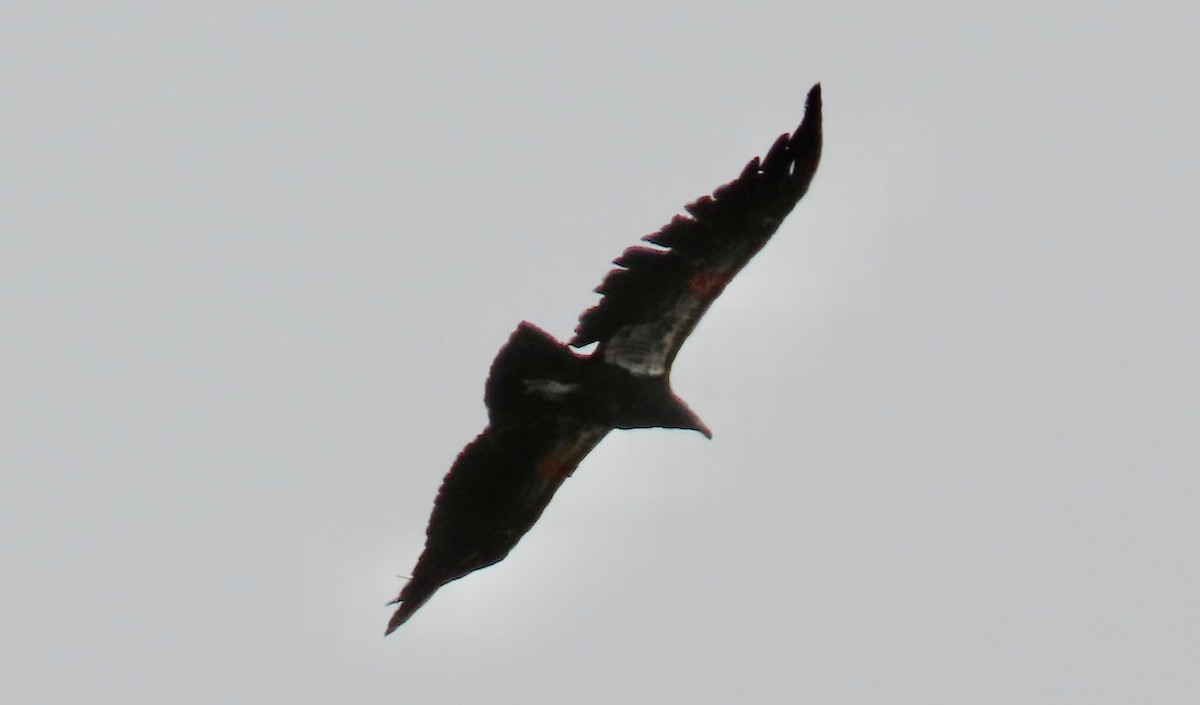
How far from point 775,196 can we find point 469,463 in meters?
3.52

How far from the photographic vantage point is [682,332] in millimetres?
A: 13344

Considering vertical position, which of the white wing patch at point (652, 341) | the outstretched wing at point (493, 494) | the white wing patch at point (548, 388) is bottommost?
the outstretched wing at point (493, 494)

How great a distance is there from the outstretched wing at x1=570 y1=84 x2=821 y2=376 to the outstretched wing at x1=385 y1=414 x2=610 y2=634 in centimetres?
107

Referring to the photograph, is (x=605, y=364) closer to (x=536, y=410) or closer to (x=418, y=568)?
(x=536, y=410)

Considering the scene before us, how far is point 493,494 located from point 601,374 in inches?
61.3

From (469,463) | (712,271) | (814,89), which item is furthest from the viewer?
(469,463)

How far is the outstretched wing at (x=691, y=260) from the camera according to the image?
1232 cm

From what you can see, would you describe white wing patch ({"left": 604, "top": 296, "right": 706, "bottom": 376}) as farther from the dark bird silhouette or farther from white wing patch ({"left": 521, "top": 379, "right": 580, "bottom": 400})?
white wing patch ({"left": 521, "top": 379, "right": 580, "bottom": 400})

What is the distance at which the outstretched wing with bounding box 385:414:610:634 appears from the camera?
13.9 metres

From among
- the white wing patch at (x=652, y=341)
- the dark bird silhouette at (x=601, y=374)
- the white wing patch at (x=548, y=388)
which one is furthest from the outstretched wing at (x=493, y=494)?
the white wing patch at (x=652, y=341)

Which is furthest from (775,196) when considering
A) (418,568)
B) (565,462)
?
(418,568)

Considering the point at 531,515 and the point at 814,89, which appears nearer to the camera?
the point at 814,89

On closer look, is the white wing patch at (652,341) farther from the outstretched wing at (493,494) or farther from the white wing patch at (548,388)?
the outstretched wing at (493,494)

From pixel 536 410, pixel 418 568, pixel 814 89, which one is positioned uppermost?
pixel 814 89
